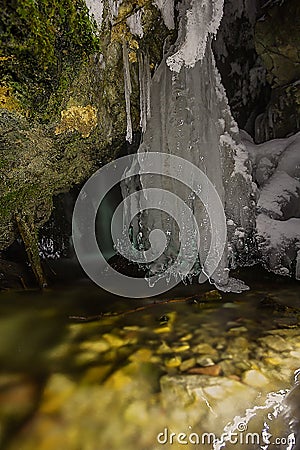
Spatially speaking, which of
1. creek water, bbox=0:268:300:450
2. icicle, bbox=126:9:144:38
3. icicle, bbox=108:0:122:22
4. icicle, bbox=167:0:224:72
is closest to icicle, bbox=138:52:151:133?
icicle, bbox=167:0:224:72

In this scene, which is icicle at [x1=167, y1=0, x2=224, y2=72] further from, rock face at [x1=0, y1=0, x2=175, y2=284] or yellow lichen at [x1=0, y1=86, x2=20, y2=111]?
yellow lichen at [x1=0, y1=86, x2=20, y2=111]

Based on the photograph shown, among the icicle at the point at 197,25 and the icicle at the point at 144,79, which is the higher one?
the icicle at the point at 197,25

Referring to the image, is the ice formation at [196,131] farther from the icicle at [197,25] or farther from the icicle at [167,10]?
the icicle at [167,10]

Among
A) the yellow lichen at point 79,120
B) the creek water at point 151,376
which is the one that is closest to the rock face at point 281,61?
the yellow lichen at point 79,120

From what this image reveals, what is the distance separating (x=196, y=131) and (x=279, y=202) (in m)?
2.22

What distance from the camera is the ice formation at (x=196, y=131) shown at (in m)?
4.91

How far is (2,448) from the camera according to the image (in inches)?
77.1

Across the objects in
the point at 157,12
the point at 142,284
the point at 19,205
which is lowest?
the point at 142,284

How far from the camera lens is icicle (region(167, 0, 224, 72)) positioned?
4.80 m

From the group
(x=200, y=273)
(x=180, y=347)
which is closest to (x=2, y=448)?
(x=180, y=347)

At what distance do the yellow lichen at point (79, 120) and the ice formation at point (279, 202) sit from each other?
3432mm

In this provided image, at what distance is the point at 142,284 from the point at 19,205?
2.16 meters

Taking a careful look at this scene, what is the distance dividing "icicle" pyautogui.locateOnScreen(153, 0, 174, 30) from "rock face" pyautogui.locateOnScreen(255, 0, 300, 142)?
10.7ft

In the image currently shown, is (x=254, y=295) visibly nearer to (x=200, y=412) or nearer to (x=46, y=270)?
(x=200, y=412)
